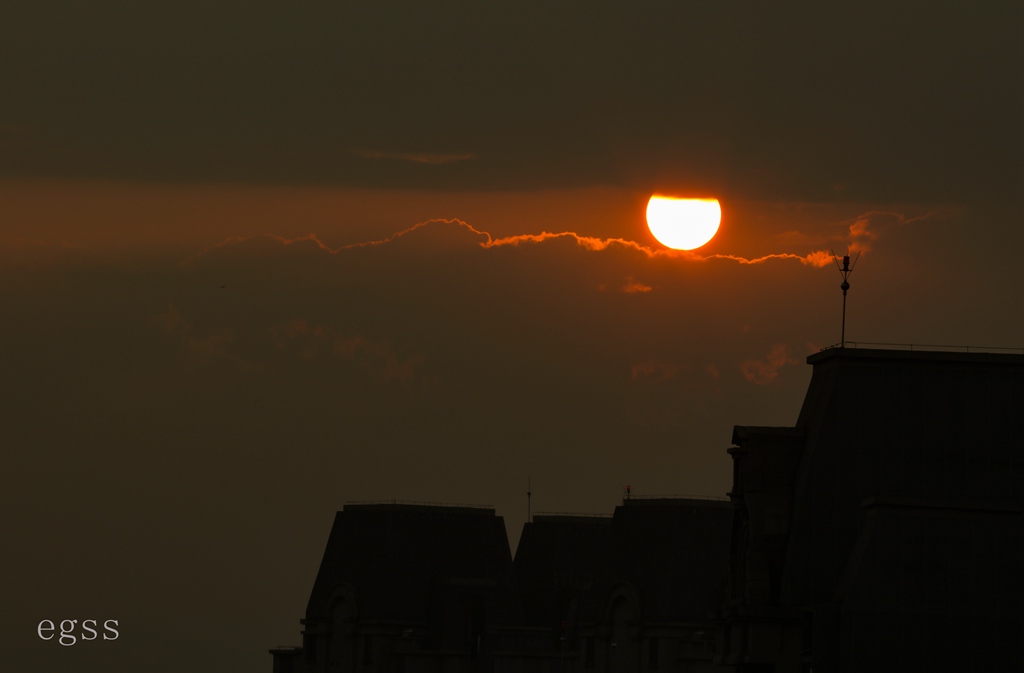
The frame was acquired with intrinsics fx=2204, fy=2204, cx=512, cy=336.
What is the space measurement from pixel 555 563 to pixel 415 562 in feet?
26.9

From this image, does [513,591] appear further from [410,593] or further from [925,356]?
[925,356]

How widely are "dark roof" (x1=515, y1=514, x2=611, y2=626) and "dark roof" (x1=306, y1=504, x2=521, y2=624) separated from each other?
231cm

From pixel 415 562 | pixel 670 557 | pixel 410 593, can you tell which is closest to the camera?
pixel 670 557

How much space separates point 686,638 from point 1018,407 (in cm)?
4162

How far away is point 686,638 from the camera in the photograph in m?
98.9

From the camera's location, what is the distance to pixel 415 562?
4515 inches

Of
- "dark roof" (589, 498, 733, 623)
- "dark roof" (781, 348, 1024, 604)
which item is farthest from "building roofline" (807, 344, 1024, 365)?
"dark roof" (589, 498, 733, 623)

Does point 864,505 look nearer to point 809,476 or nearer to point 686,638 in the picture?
point 809,476

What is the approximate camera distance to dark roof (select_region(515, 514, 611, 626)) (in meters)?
116

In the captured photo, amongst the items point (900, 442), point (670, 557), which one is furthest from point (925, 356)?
point (670, 557)

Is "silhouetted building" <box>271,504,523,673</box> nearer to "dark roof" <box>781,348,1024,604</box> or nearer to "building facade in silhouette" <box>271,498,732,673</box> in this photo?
"building facade in silhouette" <box>271,498,732,673</box>

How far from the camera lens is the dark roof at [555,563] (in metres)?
116

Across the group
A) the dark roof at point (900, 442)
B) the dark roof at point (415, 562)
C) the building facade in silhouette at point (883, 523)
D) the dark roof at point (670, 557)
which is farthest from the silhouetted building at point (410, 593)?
the dark roof at point (900, 442)

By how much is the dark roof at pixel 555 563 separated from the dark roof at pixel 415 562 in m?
2.31
